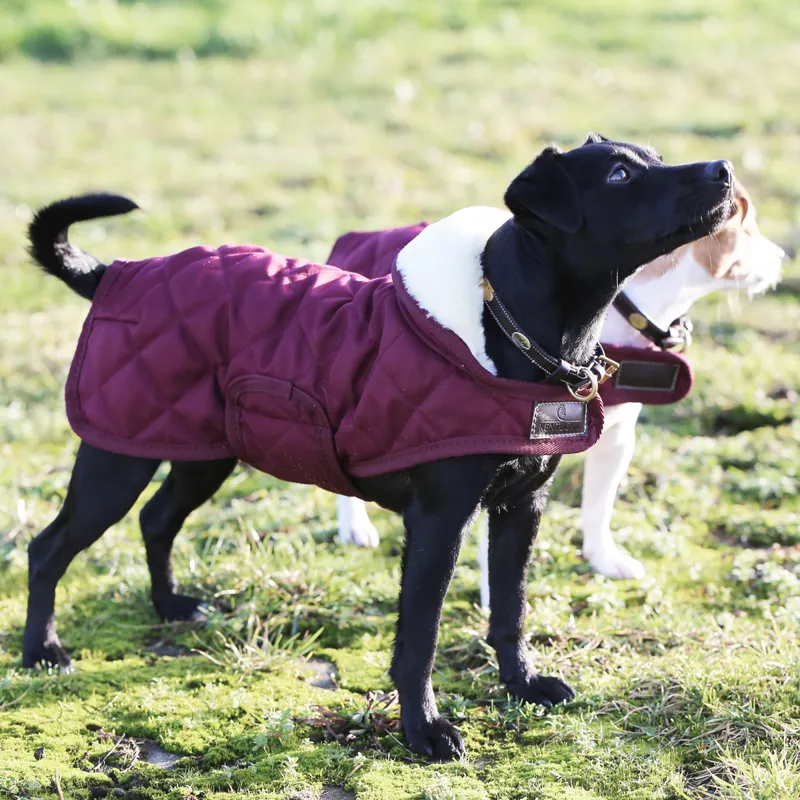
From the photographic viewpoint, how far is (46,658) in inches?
143

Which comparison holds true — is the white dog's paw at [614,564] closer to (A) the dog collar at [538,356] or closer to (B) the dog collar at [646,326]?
(B) the dog collar at [646,326]

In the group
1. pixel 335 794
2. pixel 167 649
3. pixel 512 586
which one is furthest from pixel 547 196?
pixel 167 649

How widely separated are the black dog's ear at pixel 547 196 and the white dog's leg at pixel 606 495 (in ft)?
4.25

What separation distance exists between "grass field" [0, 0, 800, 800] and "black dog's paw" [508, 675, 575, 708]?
0.22 ft

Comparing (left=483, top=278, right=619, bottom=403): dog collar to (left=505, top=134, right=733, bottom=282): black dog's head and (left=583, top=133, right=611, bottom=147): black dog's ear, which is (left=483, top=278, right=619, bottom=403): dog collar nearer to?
(left=505, top=134, right=733, bottom=282): black dog's head

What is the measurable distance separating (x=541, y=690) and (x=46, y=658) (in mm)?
1525

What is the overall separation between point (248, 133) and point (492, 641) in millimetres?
7516

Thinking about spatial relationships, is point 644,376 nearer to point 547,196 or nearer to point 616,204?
point 616,204

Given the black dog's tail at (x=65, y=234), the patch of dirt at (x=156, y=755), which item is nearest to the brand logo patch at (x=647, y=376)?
the black dog's tail at (x=65, y=234)

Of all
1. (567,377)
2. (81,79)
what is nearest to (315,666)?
(567,377)

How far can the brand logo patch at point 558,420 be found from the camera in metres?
3.01

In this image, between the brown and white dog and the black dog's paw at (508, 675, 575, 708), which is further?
the brown and white dog

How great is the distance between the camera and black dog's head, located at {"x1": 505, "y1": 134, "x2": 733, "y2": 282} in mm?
2934

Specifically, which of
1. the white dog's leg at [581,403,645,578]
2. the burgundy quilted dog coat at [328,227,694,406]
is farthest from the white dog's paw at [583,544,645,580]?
the burgundy quilted dog coat at [328,227,694,406]
